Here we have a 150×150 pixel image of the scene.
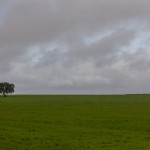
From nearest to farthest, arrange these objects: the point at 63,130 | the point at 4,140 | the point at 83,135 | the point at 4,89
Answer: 1. the point at 4,140
2. the point at 83,135
3. the point at 63,130
4. the point at 4,89

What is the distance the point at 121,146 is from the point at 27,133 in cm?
993

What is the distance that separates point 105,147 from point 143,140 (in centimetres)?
474

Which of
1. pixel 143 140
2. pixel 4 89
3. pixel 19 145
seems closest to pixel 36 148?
pixel 19 145

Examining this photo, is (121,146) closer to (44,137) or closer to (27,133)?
(44,137)

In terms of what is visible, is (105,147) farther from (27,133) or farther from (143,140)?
(27,133)

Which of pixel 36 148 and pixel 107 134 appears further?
pixel 107 134

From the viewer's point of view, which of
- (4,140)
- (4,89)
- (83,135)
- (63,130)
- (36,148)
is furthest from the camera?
(4,89)

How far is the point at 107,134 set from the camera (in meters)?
31.1

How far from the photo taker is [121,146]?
2445 cm

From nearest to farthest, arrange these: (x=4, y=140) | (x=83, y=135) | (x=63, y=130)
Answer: (x=4, y=140)
(x=83, y=135)
(x=63, y=130)

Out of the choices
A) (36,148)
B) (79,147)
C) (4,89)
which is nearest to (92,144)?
(79,147)

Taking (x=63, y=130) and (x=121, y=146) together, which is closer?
(x=121, y=146)

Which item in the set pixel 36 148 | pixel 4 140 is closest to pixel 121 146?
pixel 36 148

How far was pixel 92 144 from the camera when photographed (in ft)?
83.4
